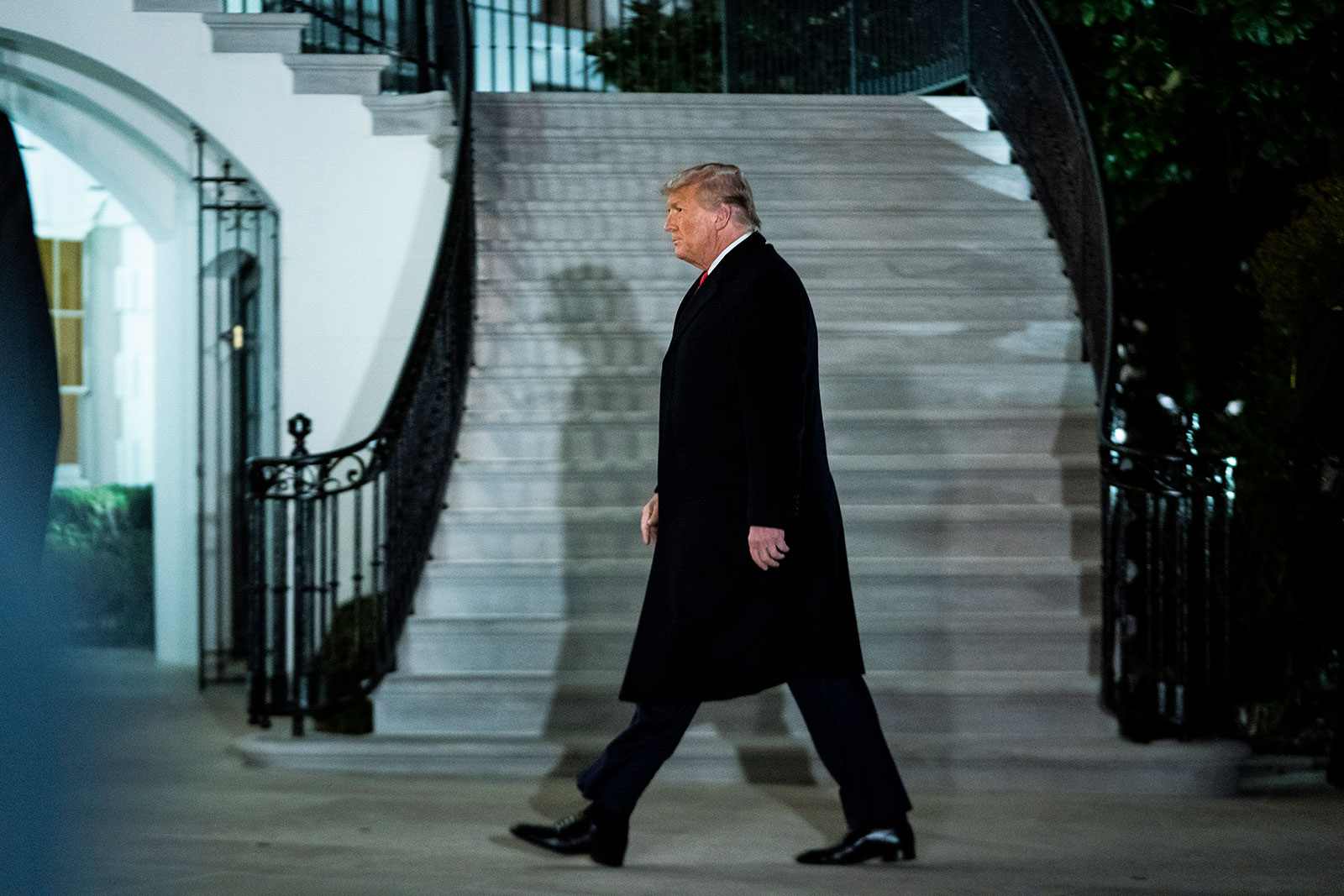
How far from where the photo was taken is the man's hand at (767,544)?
3.64 meters

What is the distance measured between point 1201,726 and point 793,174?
4.18 meters

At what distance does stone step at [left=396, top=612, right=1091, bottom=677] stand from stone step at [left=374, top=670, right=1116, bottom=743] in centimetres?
6

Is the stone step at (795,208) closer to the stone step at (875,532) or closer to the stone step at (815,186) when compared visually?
the stone step at (815,186)

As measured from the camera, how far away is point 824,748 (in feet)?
12.7

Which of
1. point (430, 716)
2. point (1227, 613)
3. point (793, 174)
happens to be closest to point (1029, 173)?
point (793, 174)

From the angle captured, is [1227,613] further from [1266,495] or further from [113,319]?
[113,319]

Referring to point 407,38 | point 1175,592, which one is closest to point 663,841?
point 1175,592

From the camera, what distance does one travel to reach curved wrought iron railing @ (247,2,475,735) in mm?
5684

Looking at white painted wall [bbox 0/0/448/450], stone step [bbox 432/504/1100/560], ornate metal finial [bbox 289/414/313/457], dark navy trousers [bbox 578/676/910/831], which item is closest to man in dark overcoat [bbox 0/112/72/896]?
dark navy trousers [bbox 578/676/910/831]

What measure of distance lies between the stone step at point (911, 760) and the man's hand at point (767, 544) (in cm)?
161

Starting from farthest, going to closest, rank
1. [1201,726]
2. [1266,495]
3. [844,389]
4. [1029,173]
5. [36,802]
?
[1029,173] → [844,389] → [1266,495] → [1201,726] → [36,802]

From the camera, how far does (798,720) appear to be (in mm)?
5367

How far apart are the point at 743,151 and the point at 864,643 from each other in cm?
385

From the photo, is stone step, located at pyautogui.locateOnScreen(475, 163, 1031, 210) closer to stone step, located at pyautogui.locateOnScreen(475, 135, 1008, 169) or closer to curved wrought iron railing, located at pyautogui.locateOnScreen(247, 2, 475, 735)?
stone step, located at pyautogui.locateOnScreen(475, 135, 1008, 169)
